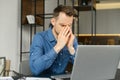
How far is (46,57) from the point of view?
1509mm

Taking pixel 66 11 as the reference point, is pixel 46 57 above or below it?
below

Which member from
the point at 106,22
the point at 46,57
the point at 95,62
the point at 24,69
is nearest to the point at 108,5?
the point at 106,22

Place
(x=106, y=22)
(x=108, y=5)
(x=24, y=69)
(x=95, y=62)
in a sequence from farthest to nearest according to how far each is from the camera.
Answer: (x=106, y=22), (x=108, y=5), (x=24, y=69), (x=95, y=62)

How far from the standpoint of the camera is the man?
1516 mm

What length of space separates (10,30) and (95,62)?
2.36 metres

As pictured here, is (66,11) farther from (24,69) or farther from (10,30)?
(10,30)

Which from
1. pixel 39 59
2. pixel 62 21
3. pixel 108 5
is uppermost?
pixel 108 5

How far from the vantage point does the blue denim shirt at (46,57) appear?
59.5 inches

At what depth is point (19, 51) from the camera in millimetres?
3455

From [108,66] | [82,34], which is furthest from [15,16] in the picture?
[108,66]

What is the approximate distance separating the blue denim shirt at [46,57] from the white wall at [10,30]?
1.67 meters

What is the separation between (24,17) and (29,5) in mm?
244

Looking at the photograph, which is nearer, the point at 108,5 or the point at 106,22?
the point at 108,5

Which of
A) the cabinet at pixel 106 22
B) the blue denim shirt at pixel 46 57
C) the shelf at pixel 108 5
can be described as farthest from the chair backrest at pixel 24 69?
the shelf at pixel 108 5
